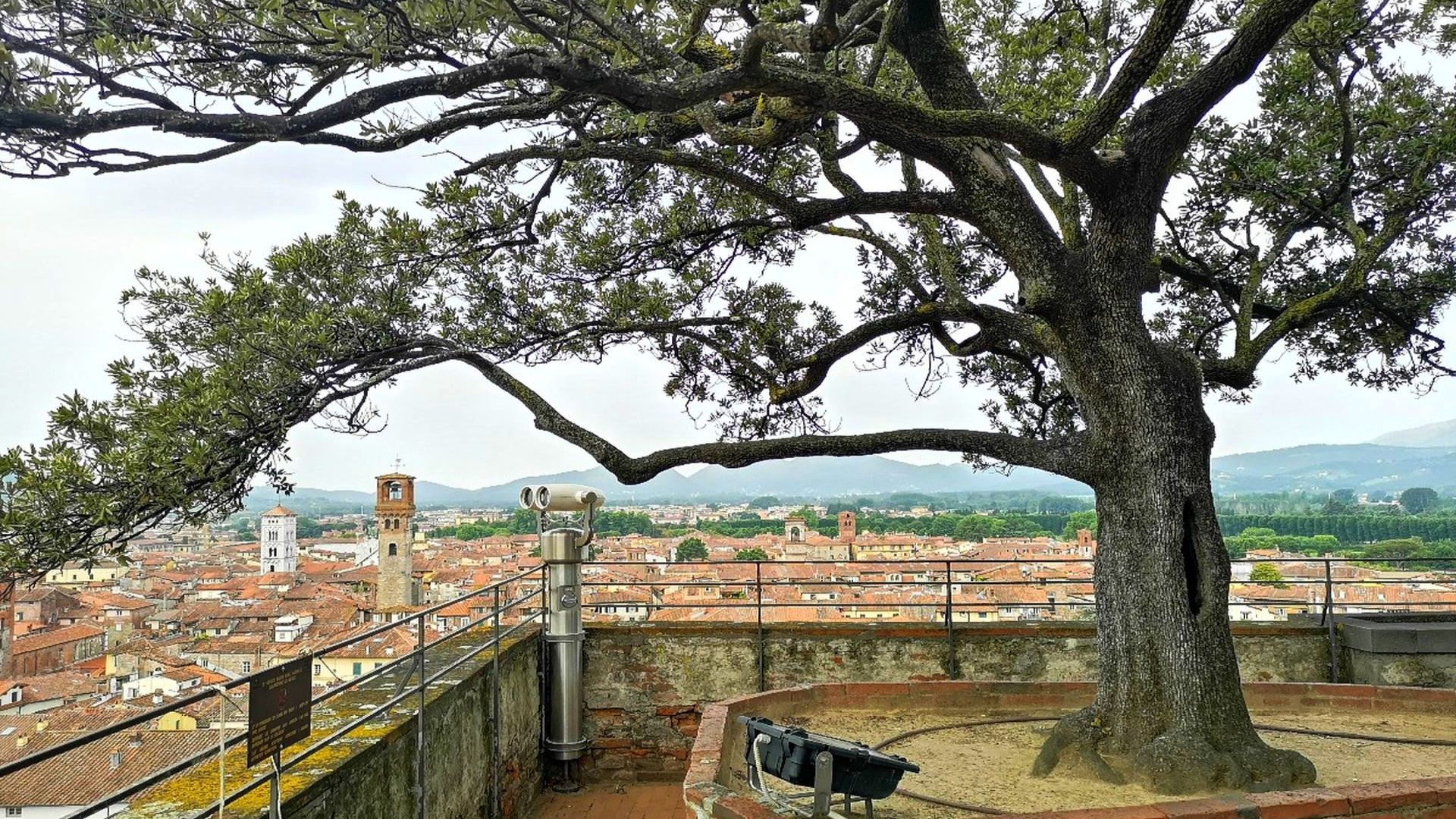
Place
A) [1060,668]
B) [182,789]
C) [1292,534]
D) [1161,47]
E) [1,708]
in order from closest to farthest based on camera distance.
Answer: [182,789]
[1161,47]
[1060,668]
[1,708]
[1292,534]

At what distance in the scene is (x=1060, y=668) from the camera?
7801mm

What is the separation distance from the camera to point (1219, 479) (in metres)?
19.4

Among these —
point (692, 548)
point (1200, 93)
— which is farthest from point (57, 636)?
point (1200, 93)

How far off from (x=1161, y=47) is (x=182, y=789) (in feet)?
18.0

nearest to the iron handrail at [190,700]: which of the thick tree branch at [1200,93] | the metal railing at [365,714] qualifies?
the metal railing at [365,714]

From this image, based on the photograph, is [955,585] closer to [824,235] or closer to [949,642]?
[949,642]

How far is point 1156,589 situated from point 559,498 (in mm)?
4422

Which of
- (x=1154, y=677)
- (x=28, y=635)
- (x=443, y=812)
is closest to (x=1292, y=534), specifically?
(x=1154, y=677)

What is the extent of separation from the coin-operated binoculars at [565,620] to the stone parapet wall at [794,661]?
553 mm

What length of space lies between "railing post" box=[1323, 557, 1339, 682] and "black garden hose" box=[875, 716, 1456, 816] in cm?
247

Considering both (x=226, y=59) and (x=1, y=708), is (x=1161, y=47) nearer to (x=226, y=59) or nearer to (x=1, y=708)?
(x=226, y=59)

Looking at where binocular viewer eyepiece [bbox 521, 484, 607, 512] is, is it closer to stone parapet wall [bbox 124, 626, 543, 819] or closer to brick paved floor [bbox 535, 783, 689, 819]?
stone parapet wall [bbox 124, 626, 543, 819]

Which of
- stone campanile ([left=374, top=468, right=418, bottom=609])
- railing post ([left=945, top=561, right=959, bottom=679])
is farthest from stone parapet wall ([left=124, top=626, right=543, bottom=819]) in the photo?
stone campanile ([left=374, top=468, right=418, bottom=609])

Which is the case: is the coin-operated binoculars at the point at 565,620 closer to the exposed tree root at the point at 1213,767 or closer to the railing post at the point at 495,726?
the railing post at the point at 495,726
